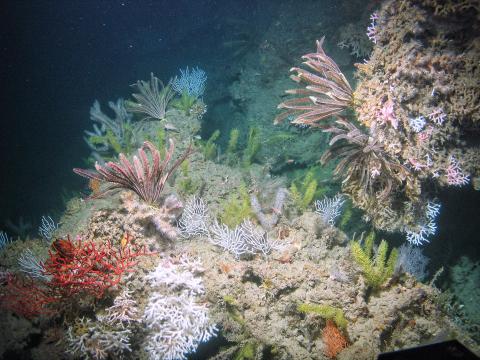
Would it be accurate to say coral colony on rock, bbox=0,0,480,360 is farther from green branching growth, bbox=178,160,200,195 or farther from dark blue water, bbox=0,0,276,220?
dark blue water, bbox=0,0,276,220

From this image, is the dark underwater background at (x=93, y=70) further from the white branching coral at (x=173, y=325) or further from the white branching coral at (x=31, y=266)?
the white branching coral at (x=31, y=266)

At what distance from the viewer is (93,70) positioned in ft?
99.7

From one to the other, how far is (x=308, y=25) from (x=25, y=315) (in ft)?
33.2

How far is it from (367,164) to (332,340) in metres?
2.34

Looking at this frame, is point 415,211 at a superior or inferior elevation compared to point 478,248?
superior

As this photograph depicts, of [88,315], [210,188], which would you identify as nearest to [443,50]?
[210,188]

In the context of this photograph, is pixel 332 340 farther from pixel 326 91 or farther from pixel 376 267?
pixel 326 91

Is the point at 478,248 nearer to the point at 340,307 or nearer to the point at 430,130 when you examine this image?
the point at 430,130

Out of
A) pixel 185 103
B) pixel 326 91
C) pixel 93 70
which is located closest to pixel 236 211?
pixel 326 91

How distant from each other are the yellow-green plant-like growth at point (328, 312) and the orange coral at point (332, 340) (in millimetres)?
76

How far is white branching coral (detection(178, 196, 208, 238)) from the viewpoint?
4.23 metres

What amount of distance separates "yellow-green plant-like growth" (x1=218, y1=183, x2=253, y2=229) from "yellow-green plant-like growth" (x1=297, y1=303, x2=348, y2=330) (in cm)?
159

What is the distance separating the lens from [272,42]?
9.54 m

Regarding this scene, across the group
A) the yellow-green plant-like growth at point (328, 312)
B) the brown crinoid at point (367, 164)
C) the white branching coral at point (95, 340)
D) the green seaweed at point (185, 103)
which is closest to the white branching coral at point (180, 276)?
the white branching coral at point (95, 340)
